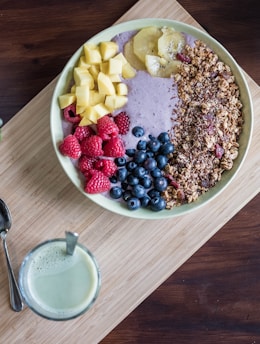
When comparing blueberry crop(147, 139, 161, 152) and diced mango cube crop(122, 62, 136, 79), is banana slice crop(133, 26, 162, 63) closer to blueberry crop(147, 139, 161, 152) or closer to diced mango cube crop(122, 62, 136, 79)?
diced mango cube crop(122, 62, 136, 79)

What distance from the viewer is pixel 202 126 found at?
1428mm

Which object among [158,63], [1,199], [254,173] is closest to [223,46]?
[158,63]

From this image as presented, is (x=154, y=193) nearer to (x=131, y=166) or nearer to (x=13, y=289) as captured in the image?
(x=131, y=166)

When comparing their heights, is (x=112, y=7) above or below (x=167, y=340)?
above

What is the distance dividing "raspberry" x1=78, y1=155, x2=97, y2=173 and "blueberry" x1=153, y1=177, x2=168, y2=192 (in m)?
0.15

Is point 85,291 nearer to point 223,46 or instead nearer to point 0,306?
point 0,306

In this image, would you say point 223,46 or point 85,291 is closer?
point 85,291

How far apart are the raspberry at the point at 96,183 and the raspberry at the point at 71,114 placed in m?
0.14

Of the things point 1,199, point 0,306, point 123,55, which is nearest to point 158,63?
point 123,55

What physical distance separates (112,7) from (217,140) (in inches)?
18.6

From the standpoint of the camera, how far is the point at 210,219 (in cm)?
149

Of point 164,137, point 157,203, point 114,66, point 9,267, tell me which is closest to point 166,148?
point 164,137

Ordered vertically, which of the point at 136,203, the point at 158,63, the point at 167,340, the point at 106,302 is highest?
the point at 158,63

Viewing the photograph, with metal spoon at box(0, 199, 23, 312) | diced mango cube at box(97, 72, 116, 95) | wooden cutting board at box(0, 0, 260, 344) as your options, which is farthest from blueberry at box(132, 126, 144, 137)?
metal spoon at box(0, 199, 23, 312)
